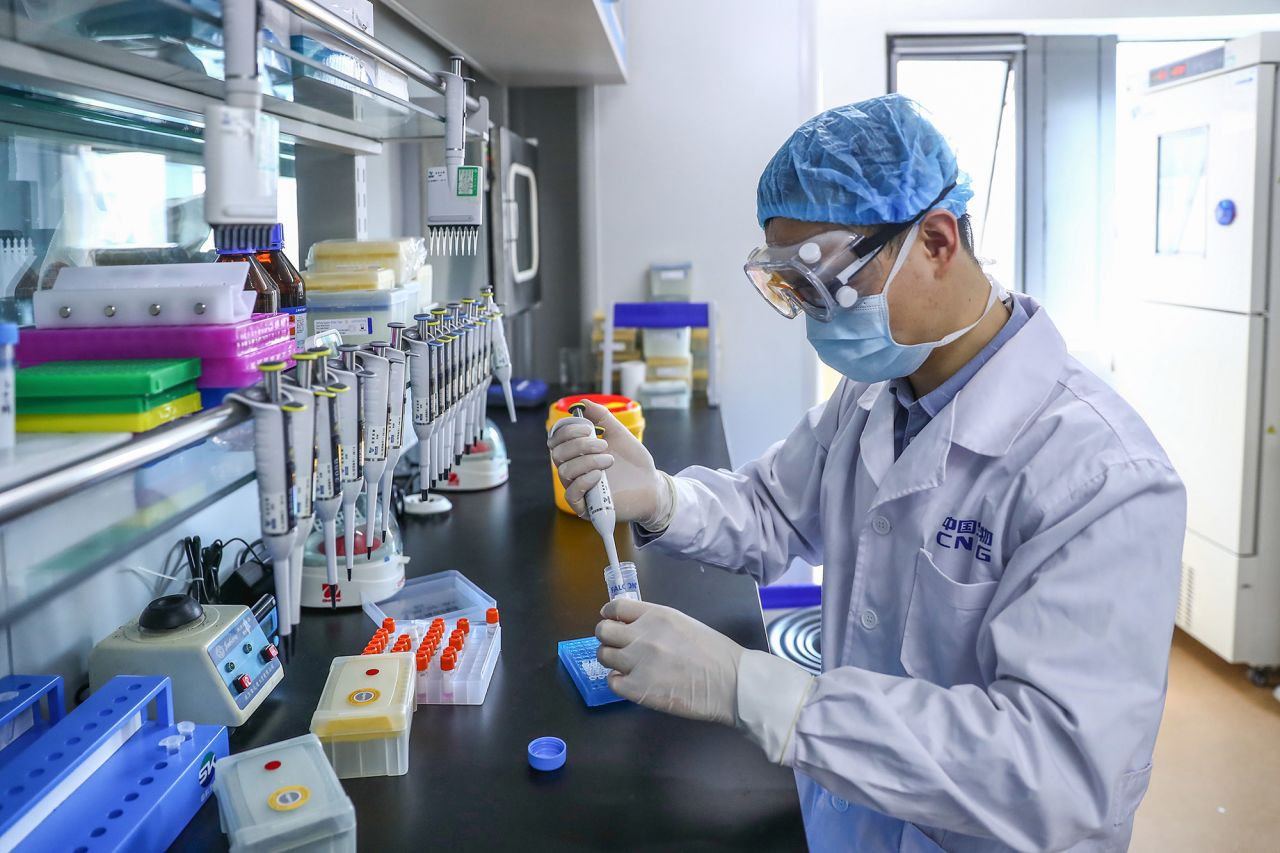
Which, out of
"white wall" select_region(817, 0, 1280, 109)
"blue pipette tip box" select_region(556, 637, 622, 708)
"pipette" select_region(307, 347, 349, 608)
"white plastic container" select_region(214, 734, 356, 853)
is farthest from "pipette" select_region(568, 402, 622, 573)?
"white wall" select_region(817, 0, 1280, 109)

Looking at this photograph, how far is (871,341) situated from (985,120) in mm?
3389

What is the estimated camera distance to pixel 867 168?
4.07ft

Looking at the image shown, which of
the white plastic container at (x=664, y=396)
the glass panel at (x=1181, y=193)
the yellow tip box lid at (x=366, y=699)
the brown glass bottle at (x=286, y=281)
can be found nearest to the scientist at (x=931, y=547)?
the yellow tip box lid at (x=366, y=699)

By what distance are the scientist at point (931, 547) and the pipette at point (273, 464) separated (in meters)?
0.39

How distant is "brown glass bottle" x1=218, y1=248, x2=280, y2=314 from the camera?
4.36 feet

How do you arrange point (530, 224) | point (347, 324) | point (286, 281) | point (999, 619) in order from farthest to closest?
point (530, 224)
point (347, 324)
point (286, 281)
point (999, 619)

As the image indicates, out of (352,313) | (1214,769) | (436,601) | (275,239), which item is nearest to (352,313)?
(352,313)

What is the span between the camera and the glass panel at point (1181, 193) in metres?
3.62

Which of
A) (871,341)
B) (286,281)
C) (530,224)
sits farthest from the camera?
(530,224)

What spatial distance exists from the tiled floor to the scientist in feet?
5.92

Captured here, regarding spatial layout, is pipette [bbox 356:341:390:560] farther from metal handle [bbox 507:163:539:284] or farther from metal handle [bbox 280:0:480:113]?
metal handle [bbox 507:163:539:284]

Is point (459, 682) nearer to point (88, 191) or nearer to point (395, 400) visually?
point (395, 400)

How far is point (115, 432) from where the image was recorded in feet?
3.04

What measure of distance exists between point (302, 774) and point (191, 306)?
51 cm
